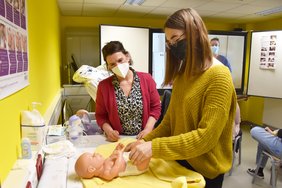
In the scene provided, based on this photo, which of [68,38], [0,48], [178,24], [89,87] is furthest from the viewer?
[68,38]

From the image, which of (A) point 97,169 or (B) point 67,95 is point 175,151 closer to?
(A) point 97,169

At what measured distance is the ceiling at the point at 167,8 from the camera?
3789 millimetres

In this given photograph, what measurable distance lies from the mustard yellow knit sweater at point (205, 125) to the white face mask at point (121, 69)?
0.67 m

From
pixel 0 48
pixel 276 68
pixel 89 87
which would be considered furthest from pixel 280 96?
pixel 0 48

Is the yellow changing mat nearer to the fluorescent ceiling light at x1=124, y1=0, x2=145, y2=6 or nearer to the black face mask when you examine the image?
the black face mask

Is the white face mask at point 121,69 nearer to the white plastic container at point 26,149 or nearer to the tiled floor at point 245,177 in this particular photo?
the white plastic container at point 26,149

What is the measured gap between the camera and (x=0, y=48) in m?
0.88

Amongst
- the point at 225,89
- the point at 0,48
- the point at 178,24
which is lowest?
the point at 225,89

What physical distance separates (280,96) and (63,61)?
405 centimetres

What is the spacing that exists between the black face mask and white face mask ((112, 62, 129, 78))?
607 mm

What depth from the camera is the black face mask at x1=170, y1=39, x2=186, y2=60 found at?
1.00m

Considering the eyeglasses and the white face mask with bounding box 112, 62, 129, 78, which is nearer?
the eyeglasses

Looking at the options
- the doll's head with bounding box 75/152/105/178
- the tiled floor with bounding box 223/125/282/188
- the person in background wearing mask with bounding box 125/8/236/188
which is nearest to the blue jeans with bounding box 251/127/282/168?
the tiled floor with bounding box 223/125/282/188

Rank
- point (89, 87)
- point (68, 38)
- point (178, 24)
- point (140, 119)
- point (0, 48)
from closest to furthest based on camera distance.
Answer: point (0, 48) < point (178, 24) < point (140, 119) < point (89, 87) < point (68, 38)
